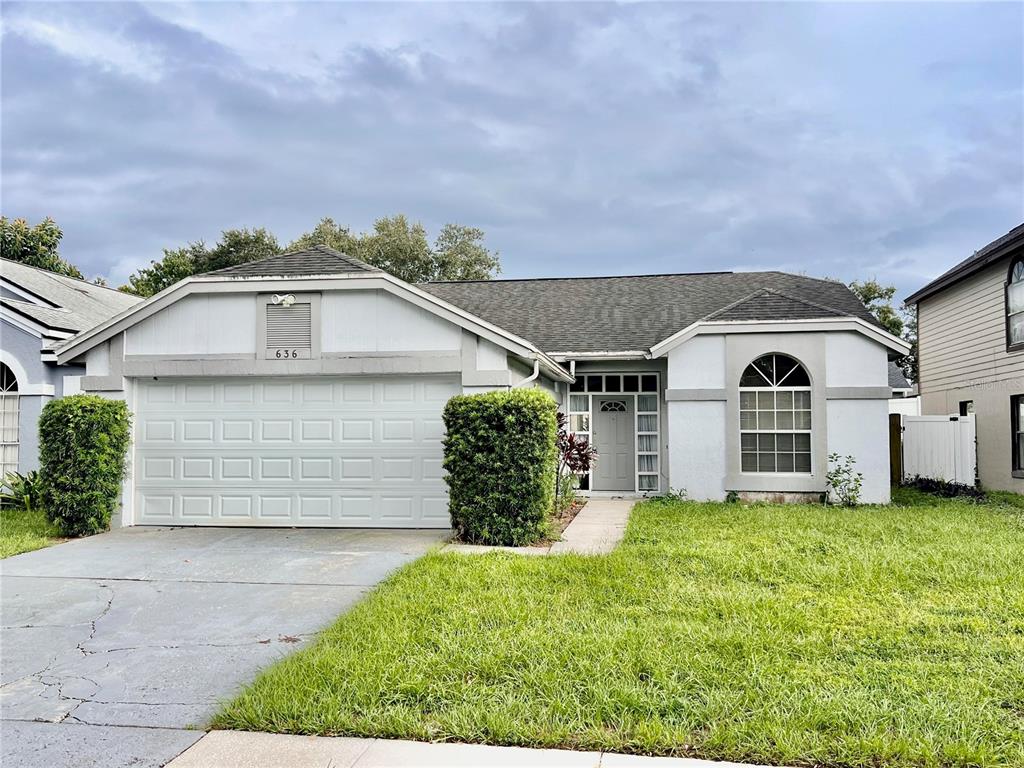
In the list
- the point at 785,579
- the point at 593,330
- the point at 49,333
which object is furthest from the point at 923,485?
the point at 49,333

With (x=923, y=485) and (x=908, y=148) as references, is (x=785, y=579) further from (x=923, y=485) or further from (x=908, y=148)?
(x=908, y=148)

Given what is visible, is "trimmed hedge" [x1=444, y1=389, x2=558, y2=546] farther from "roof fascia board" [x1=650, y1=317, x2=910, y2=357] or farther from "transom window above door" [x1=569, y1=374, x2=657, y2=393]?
"transom window above door" [x1=569, y1=374, x2=657, y2=393]

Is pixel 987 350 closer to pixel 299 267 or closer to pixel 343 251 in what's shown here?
pixel 299 267

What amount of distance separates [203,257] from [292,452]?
28952 mm

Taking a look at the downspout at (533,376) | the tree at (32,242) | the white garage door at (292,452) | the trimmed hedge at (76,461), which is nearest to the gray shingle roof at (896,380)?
the downspout at (533,376)

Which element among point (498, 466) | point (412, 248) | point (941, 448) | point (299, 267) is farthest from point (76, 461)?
point (412, 248)

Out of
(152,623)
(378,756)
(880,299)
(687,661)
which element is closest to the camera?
(378,756)

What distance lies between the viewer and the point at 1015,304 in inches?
524

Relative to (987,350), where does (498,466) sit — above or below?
below

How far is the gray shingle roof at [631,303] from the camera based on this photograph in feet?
45.3

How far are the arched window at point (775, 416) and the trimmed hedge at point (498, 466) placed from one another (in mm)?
5419

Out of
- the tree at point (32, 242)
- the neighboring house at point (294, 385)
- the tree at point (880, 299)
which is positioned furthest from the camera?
the tree at point (880, 299)

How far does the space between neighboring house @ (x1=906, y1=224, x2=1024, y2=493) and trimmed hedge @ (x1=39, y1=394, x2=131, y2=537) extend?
50.0 feet

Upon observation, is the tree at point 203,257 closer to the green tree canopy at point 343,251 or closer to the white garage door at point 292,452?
the green tree canopy at point 343,251
